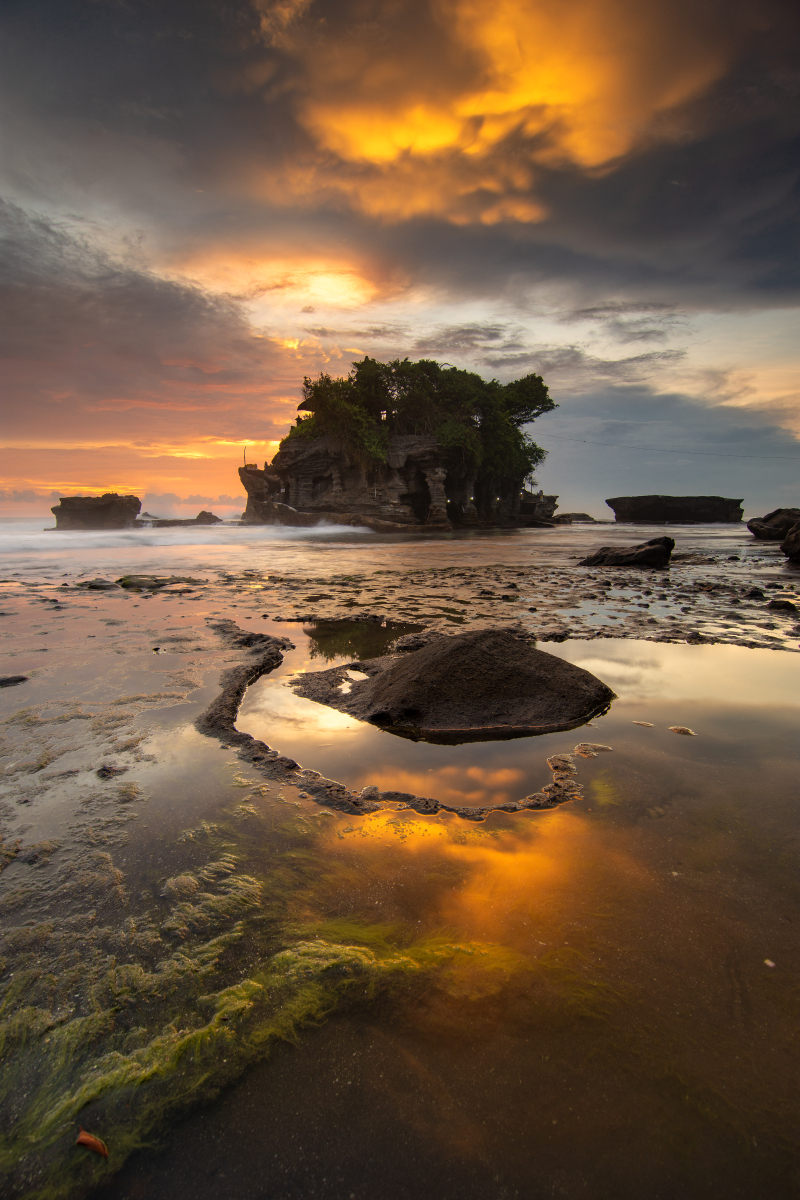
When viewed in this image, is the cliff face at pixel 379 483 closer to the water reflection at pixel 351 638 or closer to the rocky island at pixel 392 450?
the rocky island at pixel 392 450

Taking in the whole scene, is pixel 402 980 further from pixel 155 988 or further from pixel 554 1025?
pixel 155 988

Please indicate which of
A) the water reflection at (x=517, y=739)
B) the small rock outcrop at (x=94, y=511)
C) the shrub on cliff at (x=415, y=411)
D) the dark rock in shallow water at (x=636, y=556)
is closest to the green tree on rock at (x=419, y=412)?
the shrub on cliff at (x=415, y=411)

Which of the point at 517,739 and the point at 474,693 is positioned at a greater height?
the point at 474,693

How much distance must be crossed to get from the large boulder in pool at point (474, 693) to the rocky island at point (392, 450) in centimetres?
3952

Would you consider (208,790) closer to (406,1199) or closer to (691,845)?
(406,1199)

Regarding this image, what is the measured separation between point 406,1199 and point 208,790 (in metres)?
1.70

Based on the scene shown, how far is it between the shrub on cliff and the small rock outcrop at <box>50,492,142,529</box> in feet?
144

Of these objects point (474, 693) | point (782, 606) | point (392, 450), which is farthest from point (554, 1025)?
point (392, 450)

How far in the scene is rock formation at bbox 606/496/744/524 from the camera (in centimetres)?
7769

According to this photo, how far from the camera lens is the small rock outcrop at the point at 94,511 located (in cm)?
7925

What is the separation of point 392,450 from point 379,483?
298 centimetres

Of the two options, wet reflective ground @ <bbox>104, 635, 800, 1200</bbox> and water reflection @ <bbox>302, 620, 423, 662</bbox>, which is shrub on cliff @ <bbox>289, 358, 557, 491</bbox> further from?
wet reflective ground @ <bbox>104, 635, 800, 1200</bbox>

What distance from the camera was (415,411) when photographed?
46281 mm

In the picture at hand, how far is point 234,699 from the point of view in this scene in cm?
352
